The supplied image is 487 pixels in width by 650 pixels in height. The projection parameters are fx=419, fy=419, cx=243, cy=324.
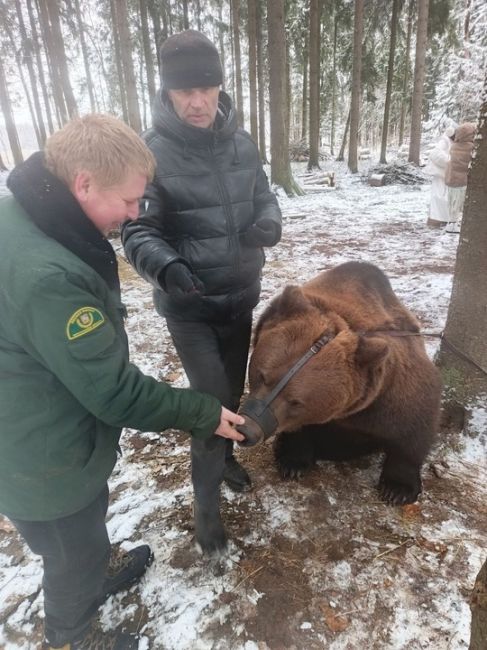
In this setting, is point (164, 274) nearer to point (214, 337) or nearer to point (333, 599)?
A: point (214, 337)

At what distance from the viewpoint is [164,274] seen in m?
1.97

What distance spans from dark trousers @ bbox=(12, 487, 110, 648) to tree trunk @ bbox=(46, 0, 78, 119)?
46.4ft

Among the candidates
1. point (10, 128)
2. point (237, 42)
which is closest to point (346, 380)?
point (237, 42)

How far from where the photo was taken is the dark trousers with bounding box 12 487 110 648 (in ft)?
5.54

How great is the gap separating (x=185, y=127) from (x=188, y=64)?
0.29m

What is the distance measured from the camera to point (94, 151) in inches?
53.6

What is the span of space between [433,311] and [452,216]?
517cm

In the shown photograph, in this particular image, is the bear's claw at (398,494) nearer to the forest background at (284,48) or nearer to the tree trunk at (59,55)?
the forest background at (284,48)

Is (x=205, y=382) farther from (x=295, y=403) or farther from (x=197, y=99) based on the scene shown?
(x=197, y=99)

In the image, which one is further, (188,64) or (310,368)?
(310,368)

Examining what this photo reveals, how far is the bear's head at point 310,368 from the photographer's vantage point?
7.29 feet

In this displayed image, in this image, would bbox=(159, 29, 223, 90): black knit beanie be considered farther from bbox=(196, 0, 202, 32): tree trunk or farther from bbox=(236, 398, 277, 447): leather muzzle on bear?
bbox=(196, 0, 202, 32): tree trunk

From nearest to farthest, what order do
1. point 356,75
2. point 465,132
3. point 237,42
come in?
point 465,132 → point 356,75 → point 237,42

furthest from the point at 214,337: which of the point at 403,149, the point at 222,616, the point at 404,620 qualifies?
the point at 403,149
